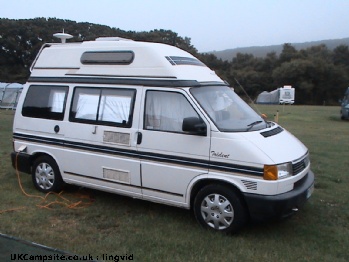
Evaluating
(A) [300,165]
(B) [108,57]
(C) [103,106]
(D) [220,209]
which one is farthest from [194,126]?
(B) [108,57]

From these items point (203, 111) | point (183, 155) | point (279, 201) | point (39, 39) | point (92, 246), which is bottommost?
point (92, 246)

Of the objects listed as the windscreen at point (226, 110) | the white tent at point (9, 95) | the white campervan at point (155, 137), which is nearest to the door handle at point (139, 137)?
the white campervan at point (155, 137)

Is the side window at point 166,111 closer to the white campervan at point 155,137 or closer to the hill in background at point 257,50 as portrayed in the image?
the white campervan at point 155,137

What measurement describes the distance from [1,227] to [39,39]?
192 ft

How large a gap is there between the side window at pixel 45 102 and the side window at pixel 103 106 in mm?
291

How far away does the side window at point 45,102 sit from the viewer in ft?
21.5

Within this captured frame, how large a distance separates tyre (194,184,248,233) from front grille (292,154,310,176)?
0.79 metres

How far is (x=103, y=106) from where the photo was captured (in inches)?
239

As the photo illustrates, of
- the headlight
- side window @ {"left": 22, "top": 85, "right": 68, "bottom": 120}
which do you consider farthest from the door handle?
the headlight

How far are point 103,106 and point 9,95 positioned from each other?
88.9 ft

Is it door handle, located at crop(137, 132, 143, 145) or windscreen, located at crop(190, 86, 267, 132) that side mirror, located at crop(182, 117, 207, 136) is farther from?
door handle, located at crop(137, 132, 143, 145)

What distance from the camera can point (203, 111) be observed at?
5281mm

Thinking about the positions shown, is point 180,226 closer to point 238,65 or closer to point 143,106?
point 143,106

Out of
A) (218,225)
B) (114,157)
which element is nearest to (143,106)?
(114,157)
